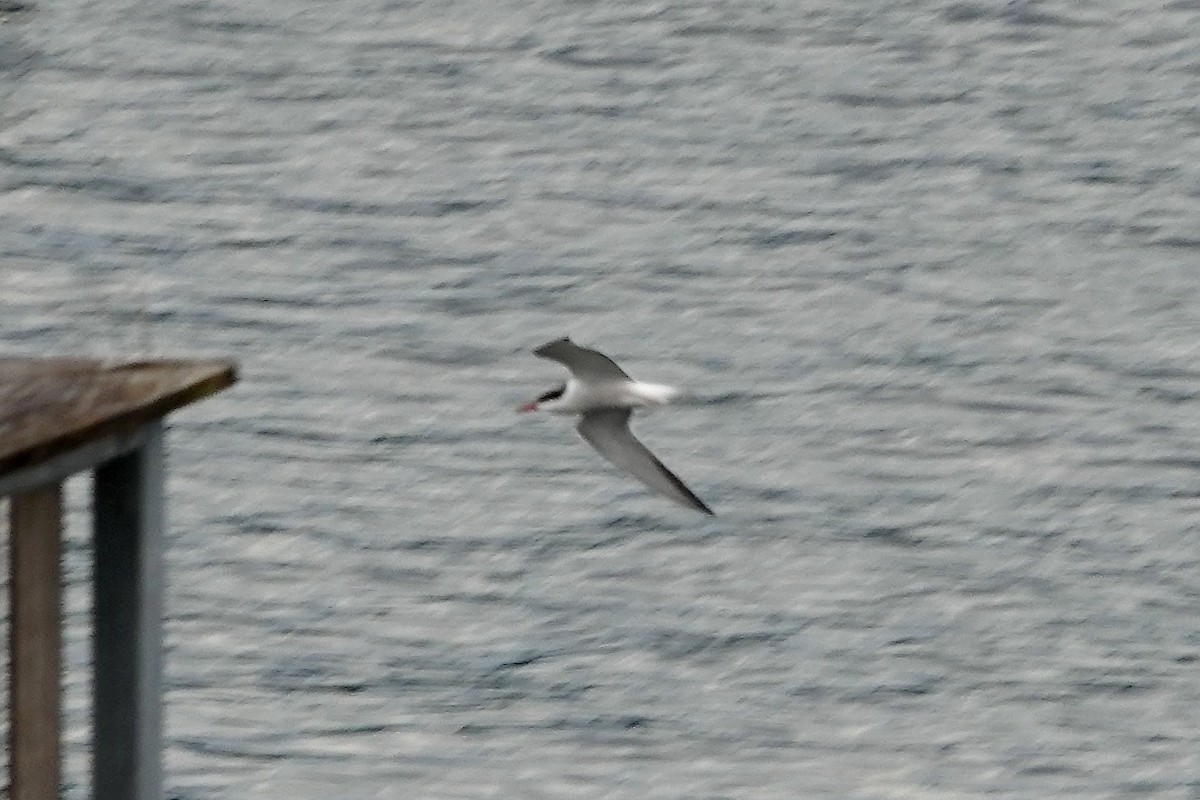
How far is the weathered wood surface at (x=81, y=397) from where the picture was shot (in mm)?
3264

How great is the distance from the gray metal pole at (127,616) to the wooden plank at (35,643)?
0.35 ft

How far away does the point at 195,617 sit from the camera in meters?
11.0

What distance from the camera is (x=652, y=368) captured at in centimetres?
1398

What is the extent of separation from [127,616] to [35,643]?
16 cm

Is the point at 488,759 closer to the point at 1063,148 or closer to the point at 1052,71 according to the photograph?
the point at 1063,148

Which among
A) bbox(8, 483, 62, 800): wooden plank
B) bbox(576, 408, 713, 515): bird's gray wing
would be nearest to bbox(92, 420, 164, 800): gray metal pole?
bbox(8, 483, 62, 800): wooden plank

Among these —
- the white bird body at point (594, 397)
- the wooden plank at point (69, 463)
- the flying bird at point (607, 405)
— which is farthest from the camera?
the white bird body at point (594, 397)

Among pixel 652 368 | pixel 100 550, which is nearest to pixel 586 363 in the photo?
pixel 100 550

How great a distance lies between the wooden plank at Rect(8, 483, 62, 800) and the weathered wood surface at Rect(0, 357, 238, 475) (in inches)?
4.1

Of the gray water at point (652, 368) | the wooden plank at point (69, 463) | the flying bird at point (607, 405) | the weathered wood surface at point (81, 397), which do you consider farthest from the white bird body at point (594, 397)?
the wooden plank at point (69, 463)

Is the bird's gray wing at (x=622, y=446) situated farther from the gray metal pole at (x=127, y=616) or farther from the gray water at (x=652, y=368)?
the gray metal pole at (x=127, y=616)

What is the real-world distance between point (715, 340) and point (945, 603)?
11.4ft

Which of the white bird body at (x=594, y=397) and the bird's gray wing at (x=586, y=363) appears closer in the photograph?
the bird's gray wing at (x=586, y=363)

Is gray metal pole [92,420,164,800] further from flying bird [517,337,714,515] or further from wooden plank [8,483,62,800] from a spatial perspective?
flying bird [517,337,714,515]
